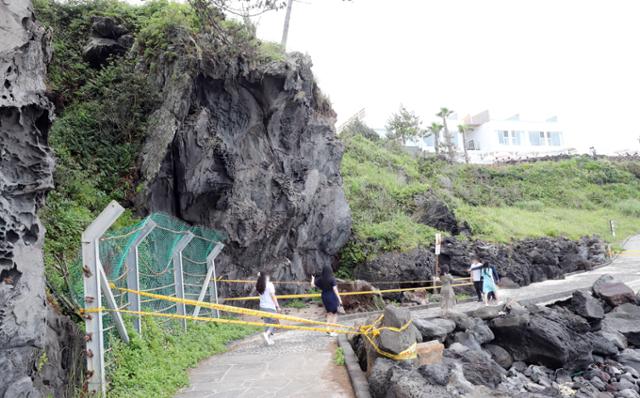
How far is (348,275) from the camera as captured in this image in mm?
21516

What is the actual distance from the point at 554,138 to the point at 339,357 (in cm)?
6863

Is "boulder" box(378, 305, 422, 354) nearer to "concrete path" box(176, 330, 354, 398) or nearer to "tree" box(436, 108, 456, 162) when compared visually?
"concrete path" box(176, 330, 354, 398)

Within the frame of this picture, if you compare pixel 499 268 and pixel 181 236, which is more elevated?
pixel 181 236

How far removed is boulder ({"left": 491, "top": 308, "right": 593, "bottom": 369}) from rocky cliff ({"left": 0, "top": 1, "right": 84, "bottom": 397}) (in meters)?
11.4

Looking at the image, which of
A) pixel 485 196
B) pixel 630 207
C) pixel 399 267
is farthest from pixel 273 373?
pixel 630 207

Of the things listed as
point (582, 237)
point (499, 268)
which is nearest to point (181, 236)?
point (499, 268)

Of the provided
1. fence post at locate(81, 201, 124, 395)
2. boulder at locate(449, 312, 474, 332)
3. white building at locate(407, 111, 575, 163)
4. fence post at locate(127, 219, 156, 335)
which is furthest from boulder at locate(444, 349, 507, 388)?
white building at locate(407, 111, 575, 163)

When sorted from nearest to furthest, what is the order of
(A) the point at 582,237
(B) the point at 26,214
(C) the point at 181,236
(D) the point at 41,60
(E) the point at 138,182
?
(B) the point at 26,214 → (D) the point at 41,60 → (C) the point at 181,236 → (E) the point at 138,182 → (A) the point at 582,237

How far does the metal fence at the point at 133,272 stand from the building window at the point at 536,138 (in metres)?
63.0

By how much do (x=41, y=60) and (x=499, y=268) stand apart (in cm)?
2251

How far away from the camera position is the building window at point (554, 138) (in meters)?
68.2

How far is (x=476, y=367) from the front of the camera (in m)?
9.04

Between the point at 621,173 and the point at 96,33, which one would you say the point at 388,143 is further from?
the point at 96,33

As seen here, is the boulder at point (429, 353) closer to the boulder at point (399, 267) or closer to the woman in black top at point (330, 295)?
the woman in black top at point (330, 295)
